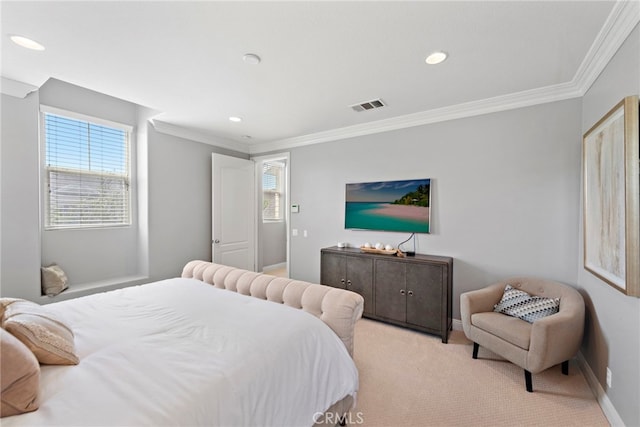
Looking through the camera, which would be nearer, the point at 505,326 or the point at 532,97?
the point at 505,326

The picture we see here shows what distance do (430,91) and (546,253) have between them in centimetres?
201

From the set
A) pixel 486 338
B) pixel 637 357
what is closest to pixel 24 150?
pixel 486 338

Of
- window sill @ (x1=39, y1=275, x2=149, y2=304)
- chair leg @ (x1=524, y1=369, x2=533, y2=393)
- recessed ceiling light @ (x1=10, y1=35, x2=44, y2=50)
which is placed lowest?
chair leg @ (x1=524, y1=369, x2=533, y2=393)

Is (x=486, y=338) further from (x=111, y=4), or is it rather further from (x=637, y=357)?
(x=111, y=4)

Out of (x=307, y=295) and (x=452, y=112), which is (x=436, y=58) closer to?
(x=452, y=112)

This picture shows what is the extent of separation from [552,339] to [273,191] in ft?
18.1

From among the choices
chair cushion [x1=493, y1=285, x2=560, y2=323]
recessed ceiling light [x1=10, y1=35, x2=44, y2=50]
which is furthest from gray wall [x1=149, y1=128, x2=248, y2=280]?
chair cushion [x1=493, y1=285, x2=560, y2=323]

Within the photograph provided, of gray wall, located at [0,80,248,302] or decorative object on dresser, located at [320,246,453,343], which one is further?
decorative object on dresser, located at [320,246,453,343]

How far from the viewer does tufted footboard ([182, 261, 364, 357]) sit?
5.71 feet

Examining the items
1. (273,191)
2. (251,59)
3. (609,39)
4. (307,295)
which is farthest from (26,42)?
(273,191)

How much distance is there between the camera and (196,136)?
425 centimetres

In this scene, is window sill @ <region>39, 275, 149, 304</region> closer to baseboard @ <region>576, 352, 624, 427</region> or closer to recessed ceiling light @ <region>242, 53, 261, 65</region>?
recessed ceiling light @ <region>242, 53, 261, 65</region>

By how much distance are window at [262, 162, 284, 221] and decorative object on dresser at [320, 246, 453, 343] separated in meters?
3.06

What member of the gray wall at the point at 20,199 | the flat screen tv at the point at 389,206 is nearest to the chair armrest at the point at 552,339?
the flat screen tv at the point at 389,206
